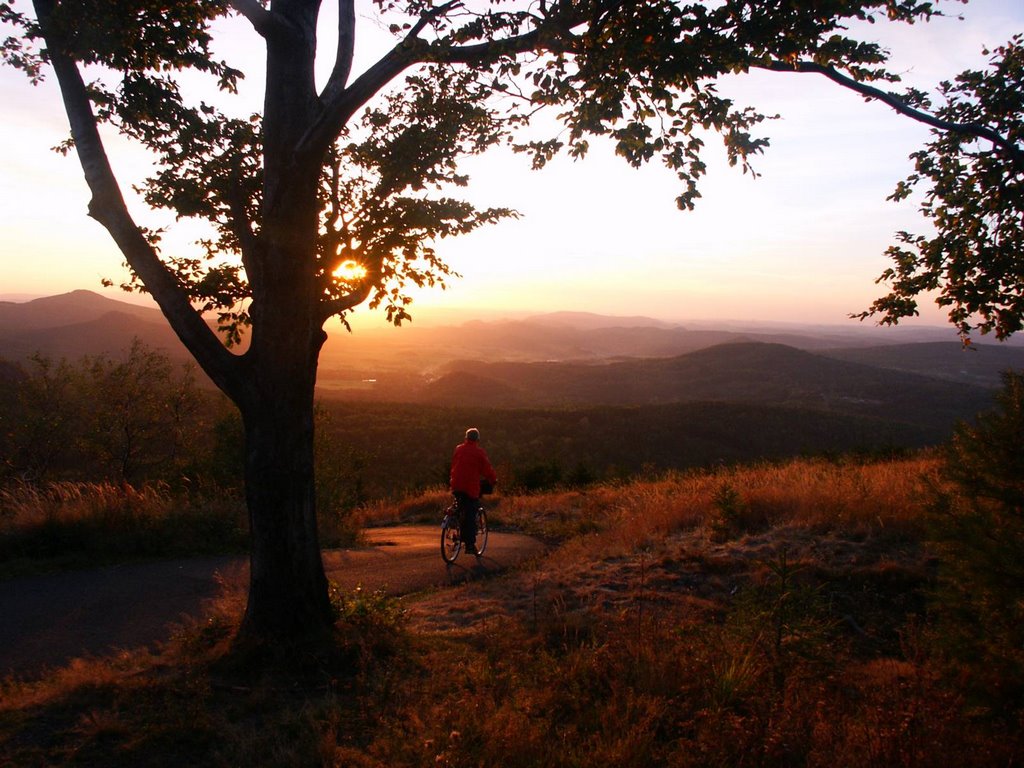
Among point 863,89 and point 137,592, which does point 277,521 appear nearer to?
point 137,592

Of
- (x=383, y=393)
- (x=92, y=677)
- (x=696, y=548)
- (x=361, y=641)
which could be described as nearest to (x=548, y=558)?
(x=696, y=548)

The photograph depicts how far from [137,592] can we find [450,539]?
404 cm

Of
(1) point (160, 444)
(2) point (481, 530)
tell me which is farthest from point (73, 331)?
(2) point (481, 530)

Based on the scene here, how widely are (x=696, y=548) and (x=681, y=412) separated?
4843cm

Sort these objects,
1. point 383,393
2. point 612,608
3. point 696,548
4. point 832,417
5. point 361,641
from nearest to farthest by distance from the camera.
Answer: point 361,641, point 612,608, point 696,548, point 832,417, point 383,393

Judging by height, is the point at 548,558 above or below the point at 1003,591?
below

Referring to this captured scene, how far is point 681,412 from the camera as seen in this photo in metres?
55.2

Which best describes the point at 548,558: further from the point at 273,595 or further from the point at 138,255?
the point at 138,255

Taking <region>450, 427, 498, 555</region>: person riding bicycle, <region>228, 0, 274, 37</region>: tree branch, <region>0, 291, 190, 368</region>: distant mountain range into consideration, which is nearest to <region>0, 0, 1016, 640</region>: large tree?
<region>228, 0, 274, 37</region>: tree branch

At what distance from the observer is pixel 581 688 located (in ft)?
14.2

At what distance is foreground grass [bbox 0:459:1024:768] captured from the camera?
3.47 metres

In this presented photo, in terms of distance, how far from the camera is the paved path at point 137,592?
5887 millimetres

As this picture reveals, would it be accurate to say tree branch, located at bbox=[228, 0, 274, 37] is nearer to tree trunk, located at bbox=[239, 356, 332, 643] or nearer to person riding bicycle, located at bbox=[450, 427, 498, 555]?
tree trunk, located at bbox=[239, 356, 332, 643]

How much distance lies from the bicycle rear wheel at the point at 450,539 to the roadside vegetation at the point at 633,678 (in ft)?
8.11
